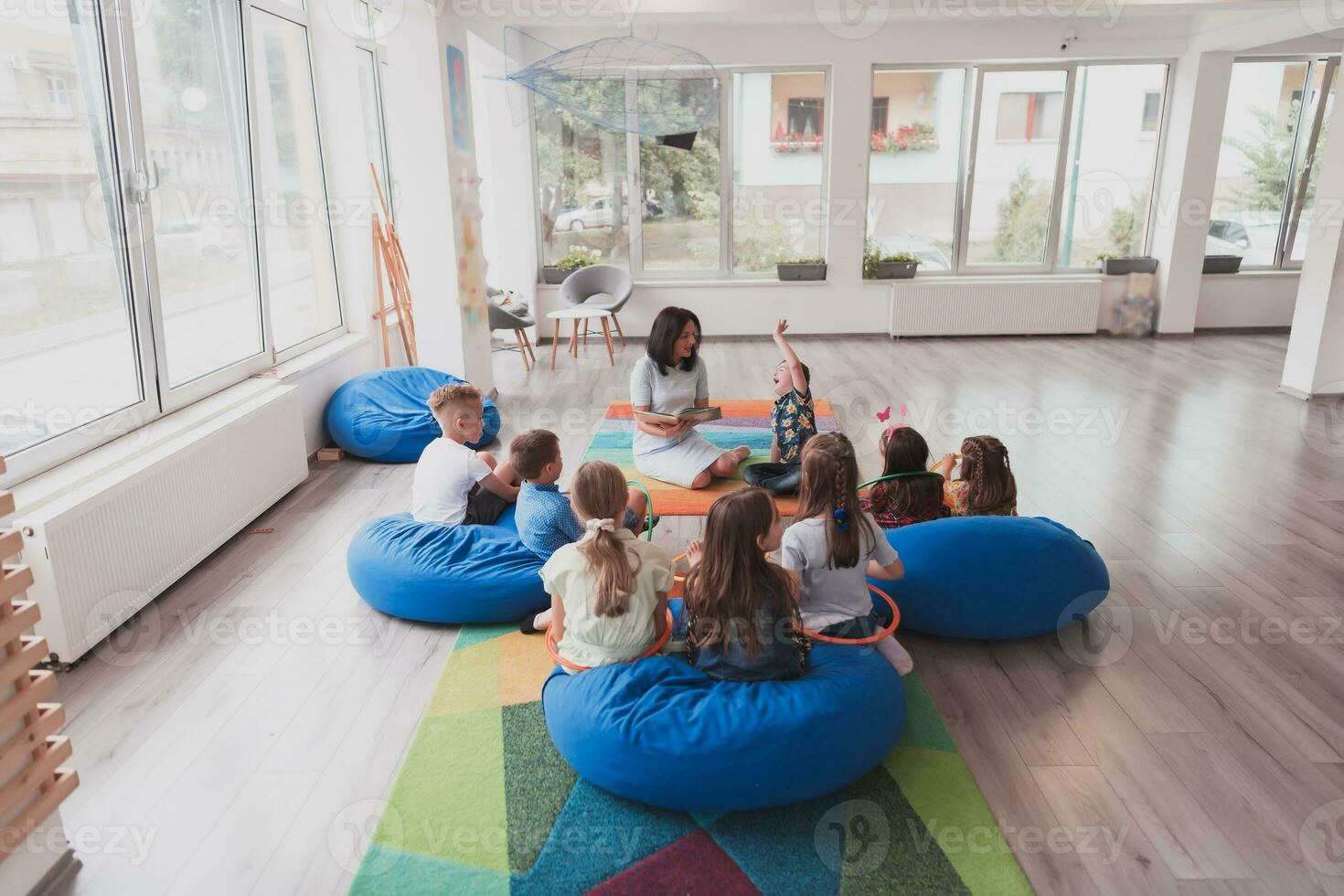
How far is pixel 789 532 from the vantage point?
2.89m

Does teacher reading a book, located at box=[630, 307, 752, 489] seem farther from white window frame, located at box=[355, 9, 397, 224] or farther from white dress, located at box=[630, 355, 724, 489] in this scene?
white window frame, located at box=[355, 9, 397, 224]

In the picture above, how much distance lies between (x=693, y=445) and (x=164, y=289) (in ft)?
8.70

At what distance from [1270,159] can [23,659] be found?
11194 mm

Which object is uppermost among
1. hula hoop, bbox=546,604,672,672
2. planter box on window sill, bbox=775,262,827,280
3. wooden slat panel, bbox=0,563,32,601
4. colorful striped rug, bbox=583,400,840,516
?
planter box on window sill, bbox=775,262,827,280

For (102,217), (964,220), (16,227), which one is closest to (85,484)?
(16,227)

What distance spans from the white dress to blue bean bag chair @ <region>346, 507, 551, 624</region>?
1171 millimetres

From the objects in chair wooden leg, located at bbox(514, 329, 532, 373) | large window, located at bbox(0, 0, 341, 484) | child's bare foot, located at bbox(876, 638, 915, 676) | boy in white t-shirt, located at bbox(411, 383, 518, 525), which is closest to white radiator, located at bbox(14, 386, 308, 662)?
large window, located at bbox(0, 0, 341, 484)

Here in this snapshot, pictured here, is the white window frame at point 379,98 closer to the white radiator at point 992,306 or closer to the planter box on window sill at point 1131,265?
the white radiator at point 992,306

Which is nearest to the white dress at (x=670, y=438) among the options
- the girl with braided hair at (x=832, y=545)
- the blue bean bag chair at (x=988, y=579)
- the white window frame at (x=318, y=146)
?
the blue bean bag chair at (x=988, y=579)

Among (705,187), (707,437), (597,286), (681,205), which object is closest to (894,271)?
(705,187)

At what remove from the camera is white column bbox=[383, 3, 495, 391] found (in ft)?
19.8

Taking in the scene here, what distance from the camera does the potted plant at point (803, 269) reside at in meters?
9.62

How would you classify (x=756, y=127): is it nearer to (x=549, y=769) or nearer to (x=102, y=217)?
(x=102, y=217)

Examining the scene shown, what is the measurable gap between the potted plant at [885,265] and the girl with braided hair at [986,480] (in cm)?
629
